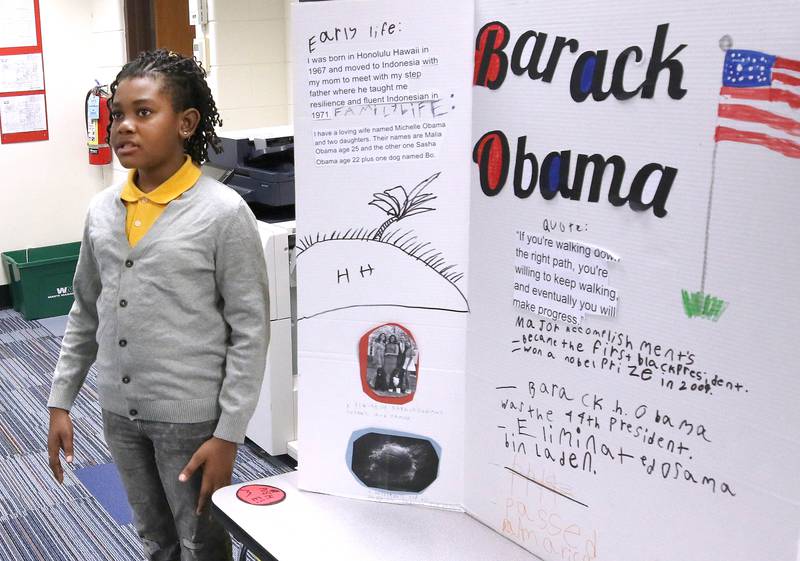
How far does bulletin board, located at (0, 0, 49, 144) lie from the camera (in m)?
4.35

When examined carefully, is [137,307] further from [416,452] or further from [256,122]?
[256,122]

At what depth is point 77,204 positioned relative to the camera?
15.7 feet

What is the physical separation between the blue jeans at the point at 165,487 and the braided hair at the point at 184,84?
0.50m

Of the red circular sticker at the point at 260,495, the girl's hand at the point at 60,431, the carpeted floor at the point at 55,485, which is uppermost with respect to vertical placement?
the girl's hand at the point at 60,431

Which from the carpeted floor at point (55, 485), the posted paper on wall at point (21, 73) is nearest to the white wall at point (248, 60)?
the posted paper on wall at point (21, 73)

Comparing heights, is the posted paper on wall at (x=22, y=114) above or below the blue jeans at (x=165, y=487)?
above

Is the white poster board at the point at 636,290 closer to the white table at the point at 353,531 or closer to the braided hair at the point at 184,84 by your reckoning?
the white table at the point at 353,531

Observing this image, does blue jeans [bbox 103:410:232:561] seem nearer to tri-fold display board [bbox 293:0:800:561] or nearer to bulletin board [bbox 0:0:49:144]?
tri-fold display board [bbox 293:0:800:561]

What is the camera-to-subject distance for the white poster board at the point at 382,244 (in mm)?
1205

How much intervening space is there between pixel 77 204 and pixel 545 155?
4.23 meters

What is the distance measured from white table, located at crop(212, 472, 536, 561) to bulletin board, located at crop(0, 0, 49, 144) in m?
3.75

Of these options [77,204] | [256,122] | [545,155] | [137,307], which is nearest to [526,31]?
[545,155]

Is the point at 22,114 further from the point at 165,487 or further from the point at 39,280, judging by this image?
the point at 165,487

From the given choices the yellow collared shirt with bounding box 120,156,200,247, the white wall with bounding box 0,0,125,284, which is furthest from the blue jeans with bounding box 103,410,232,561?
the white wall with bounding box 0,0,125,284
